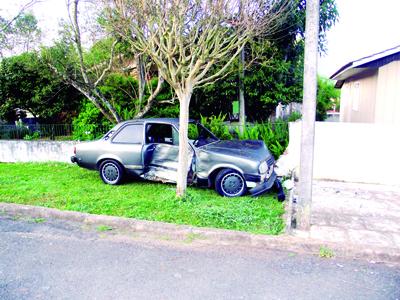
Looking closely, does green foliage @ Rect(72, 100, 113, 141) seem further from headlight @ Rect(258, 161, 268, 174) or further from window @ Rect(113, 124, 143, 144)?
headlight @ Rect(258, 161, 268, 174)

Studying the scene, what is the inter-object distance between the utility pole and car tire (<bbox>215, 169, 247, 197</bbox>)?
5.24ft

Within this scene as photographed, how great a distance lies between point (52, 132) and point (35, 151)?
2.66ft

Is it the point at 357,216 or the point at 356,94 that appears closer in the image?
the point at 357,216

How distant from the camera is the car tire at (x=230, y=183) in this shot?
6.05 metres

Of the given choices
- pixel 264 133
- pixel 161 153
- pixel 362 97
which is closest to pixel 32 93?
pixel 161 153

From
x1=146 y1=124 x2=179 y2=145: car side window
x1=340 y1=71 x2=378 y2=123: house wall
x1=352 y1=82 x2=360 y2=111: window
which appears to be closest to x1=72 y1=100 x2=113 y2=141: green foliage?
x1=146 y1=124 x2=179 y2=145: car side window

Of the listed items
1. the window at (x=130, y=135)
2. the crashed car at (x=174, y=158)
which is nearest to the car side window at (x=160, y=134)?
the crashed car at (x=174, y=158)

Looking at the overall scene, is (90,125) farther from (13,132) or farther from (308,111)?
(308,111)

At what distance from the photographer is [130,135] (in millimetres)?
7125

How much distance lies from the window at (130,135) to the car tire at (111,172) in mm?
518

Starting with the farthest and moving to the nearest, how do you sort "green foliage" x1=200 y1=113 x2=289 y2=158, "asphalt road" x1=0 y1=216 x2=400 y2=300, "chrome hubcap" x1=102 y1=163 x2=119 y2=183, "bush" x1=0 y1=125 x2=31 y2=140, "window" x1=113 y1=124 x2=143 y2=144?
"bush" x1=0 y1=125 x2=31 y2=140, "green foliage" x1=200 y1=113 x2=289 y2=158, "chrome hubcap" x1=102 y1=163 x2=119 y2=183, "window" x1=113 y1=124 x2=143 y2=144, "asphalt road" x1=0 y1=216 x2=400 y2=300

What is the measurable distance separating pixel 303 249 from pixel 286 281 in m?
0.85

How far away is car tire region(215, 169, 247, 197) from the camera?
6.05 meters

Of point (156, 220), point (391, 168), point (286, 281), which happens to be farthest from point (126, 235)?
point (391, 168)
